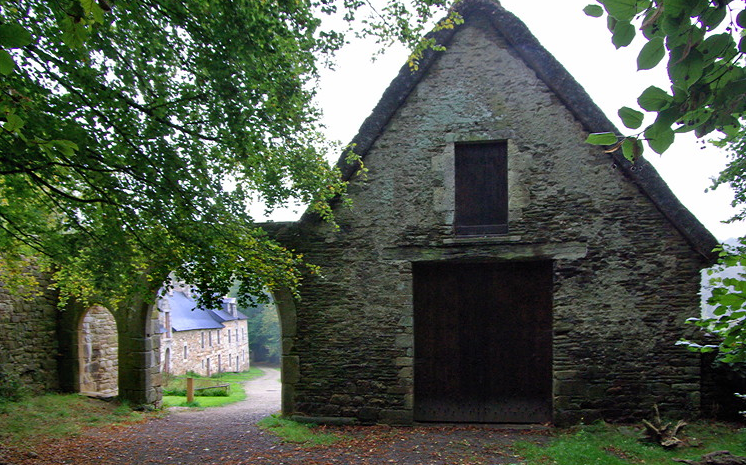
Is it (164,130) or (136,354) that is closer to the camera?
(164,130)

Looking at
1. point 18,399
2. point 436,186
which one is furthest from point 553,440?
point 18,399

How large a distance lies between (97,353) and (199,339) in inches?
847

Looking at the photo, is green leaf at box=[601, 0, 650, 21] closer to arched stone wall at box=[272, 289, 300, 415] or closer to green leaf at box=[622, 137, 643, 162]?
green leaf at box=[622, 137, 643, 162]

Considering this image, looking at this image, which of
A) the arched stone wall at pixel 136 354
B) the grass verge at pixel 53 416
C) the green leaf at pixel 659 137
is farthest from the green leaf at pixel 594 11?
the arched stone wall at pixel 136 354

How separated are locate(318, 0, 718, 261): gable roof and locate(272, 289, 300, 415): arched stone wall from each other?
1511mm

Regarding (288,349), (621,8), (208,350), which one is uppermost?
(621,8)

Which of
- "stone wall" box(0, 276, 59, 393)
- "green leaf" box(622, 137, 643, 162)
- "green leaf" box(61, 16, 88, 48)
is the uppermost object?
"green leaf" box(61, 16, 88, 48)

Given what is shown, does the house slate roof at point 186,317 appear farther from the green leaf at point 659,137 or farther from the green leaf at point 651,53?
the green leaf at point 651,53

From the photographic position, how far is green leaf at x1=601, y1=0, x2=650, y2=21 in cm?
125

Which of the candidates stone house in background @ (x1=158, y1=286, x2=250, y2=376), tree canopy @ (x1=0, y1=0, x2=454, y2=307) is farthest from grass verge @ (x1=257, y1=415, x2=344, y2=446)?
stone house in background @ (x1=158, y1=286, x2=250, y2=376)

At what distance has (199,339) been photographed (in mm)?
32125

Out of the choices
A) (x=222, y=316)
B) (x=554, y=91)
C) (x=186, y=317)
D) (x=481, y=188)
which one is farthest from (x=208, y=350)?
(x=554, y=91)

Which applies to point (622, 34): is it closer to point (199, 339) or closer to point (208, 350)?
point (199, 339)

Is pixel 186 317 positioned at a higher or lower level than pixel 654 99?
lower
